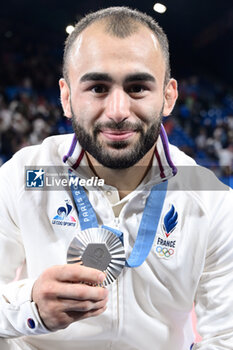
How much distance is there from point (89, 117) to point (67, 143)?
0.87 feet

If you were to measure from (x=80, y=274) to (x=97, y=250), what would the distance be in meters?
0.10

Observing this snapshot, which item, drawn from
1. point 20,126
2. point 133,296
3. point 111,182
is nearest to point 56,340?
point 133,296

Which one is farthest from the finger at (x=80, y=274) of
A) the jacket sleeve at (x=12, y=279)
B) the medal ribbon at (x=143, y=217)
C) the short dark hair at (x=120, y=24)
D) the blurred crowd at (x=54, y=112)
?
the blurred crowd at (x=54, y=112)

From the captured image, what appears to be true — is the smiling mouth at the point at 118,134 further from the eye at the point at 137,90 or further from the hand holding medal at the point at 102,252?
the hand holding medal at the point at 102,252

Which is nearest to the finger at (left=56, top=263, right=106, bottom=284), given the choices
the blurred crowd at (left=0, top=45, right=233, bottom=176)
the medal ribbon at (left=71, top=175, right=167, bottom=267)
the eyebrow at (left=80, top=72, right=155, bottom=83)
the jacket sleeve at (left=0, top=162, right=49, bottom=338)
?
the jacket sleeve at (left=0, top=162, right=49, bottom=338)

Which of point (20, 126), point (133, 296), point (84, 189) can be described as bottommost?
point (133, 296)

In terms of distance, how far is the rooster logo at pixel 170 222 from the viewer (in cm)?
122

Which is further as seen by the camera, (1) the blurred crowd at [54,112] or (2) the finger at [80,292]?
(1) the blurred crowd at [54,112]

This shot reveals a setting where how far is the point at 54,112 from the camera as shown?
8.02 m

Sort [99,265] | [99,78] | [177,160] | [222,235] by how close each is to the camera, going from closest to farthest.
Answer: [99,265] < [99,78] < [222,235] < [177,160]

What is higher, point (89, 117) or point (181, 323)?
point (89, 117)

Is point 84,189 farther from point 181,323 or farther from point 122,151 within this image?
point 181,323

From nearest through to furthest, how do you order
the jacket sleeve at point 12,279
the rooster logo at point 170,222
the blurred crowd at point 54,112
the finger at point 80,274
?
the finger at point 80,274
the jacket sleeve at point 12,279
the rooster logo at point 170,222
the blurred crowd at point 54,112

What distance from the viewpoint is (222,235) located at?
120 centimetres
